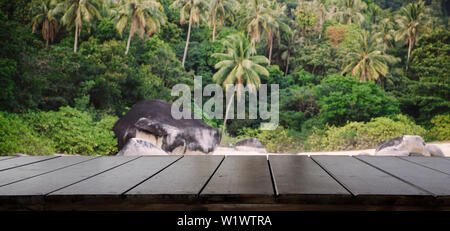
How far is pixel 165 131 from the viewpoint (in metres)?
8.52

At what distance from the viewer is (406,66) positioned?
2059cm

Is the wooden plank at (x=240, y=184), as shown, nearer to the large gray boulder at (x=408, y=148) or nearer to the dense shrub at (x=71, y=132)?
the large gray boulder at (x=408, y=148)

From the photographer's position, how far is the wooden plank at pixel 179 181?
3.00ft

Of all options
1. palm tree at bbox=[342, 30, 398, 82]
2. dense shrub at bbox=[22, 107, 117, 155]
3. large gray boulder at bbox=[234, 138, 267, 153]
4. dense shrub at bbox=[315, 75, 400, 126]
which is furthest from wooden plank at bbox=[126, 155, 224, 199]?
palm tree at bbox=[342, 30, 398, 82]

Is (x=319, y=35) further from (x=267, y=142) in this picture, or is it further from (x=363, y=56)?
(x=267, y=142)

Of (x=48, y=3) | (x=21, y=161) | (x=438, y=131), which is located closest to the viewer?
(x=21, y=161)

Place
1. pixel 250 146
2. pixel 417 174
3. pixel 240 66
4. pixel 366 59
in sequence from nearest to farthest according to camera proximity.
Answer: pixel 417 174 < pixel 250 146 < pixel 240 66 < pixel 366 59

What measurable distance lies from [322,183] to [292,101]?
18.2 metres

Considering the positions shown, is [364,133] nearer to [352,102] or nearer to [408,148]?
[352,102]

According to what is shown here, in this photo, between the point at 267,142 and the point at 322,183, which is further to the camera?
the point at 267,142

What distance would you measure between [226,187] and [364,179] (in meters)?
0.46

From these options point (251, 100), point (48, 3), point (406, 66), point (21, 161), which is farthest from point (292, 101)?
point (21, 161)

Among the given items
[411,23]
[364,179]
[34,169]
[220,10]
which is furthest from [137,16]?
[364,179]

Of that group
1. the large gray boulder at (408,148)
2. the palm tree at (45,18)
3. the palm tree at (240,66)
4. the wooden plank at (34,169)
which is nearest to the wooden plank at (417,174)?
the wooden plank at (34,169)
